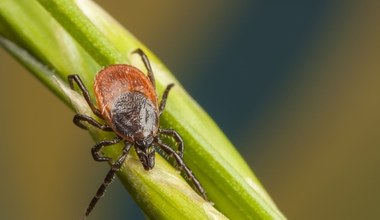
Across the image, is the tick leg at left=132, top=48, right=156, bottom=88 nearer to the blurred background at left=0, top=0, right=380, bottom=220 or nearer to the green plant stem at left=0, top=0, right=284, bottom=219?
the green plant stem at left=0, top=0, right=284, bottom=219

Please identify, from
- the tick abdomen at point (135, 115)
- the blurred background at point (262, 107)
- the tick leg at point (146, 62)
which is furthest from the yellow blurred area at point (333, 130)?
the tick leg at point (146, 62)

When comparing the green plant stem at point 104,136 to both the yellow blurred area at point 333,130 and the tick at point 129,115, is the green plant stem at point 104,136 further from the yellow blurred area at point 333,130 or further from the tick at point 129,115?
the yellow blurred area at point 333,130

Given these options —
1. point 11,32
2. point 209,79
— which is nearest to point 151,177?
point 11,32

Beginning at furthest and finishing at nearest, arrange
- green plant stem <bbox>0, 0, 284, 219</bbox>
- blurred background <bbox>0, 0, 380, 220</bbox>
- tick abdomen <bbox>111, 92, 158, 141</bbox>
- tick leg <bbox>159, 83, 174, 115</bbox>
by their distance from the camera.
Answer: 1. blurred background <bbox>0, 0, 380, 220</bbox>
2. tick abdomen <bbox>111, 92, 158, 141</bbox>
3. tick leg <bbox>159, 83, 174, 115</bbox>
4. green plant stem <bbox>0, 0, 284, 219</bbox>

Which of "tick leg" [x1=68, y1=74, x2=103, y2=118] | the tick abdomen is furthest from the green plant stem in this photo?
the tick abdomen

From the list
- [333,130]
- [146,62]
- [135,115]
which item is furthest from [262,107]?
[146,62]

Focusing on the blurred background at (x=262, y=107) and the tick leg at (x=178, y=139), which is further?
the blurred background at (x=262, y=107)

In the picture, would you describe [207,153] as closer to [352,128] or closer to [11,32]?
[11,32]
